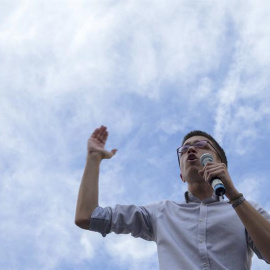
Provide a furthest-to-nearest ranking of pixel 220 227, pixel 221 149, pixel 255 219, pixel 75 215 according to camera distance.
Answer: pixel 221 149
pixel 75 215
pixel 220 227
pixel 255 219

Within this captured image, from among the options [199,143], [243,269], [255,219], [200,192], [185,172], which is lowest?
[243,269]

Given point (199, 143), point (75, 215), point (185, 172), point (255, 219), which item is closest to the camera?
point (255, 219)

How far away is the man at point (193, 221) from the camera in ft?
13.2

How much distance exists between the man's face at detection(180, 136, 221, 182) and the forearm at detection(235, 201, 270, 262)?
3.98ft

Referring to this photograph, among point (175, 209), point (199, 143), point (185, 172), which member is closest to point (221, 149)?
point (199, 143)

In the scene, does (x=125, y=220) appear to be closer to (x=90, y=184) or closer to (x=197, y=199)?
(x=90, y=184)

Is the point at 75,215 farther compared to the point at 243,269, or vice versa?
the point at 75,215

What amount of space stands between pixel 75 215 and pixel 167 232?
923 millimetres

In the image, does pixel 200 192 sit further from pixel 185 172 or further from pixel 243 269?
pixel 243 269

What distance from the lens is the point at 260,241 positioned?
→ 3979 millimetres

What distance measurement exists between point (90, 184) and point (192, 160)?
4.19ft

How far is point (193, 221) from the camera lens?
4.51 metres

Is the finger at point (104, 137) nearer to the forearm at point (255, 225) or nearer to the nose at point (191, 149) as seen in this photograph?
the nose at point (191, 149)

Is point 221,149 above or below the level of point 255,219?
above
